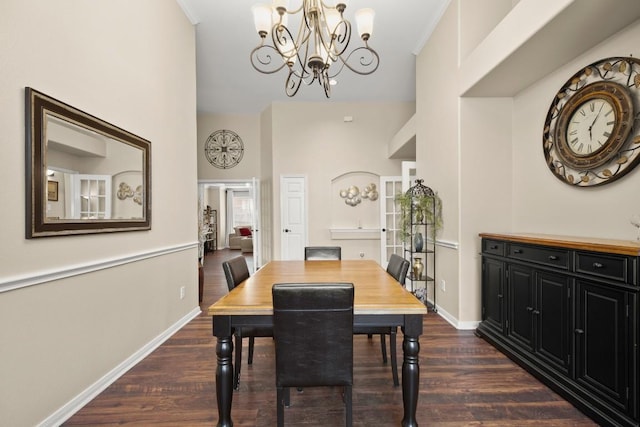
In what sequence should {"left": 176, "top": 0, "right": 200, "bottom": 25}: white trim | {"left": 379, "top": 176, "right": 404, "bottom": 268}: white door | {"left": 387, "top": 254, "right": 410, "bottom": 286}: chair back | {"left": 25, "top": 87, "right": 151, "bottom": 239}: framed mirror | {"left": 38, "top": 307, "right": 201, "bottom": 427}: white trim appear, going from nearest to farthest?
{"left": 25, "top": 87, "right": 151, "bottom": 239}: framed mirror < {"left": 38, "top": 307, "right": 201, "bottom": 427}: white trim < {"left": 387, "top": 254, "right": 410, "bottom": 286}: chair back < {"left": 176, "top": 0, "right": 200, "bottom": 25}: white trim < {"left": 379, "top": 176, "right": 404, "bottom": 268}: white door

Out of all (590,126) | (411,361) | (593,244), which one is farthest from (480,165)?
(411,361)

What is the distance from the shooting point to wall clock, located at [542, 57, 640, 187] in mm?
2047

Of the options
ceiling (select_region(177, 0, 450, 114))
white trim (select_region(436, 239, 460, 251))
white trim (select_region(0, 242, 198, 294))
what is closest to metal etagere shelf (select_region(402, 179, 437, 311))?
white trim (select_region(436, 239, 460, 251))

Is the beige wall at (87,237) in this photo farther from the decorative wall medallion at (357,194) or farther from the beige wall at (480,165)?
the decorative wall medallion at (357,194)

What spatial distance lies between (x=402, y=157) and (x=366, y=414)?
522 centimetres

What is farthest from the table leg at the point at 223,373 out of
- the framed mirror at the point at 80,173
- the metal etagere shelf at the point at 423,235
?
the metal etagere shelf at the point at 423,235

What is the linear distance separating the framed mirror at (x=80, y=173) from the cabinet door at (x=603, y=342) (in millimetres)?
3078

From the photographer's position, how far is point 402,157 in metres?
6.41

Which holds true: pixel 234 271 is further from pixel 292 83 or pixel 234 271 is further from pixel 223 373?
pixel 292 83

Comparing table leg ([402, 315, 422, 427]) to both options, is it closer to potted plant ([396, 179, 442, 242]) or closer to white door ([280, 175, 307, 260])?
potted plant ([396, 179, 442, 242])

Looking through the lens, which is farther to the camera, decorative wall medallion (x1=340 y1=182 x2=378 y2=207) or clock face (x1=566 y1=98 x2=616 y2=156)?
decorative wall medallion (x1=340 y1=182 x2=378 y2=207)

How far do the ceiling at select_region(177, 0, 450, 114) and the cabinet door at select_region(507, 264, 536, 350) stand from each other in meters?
2.91

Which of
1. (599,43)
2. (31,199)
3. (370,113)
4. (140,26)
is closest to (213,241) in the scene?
(370,113)

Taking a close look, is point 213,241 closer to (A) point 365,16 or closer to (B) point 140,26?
(B) point 140,26
